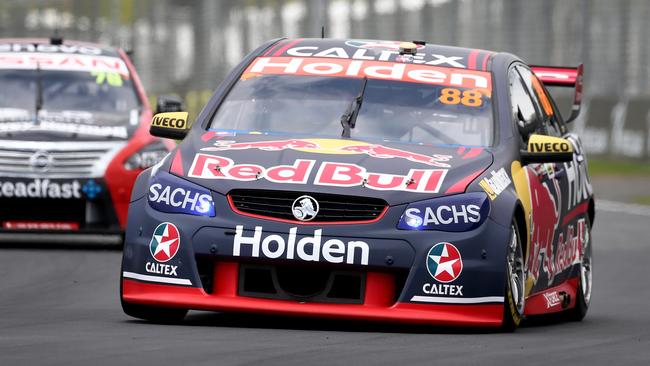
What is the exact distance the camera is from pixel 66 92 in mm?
15875

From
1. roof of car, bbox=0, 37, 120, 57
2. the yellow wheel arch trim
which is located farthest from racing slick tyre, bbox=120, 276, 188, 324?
roof of car, bbox=0, 37, 120, 57

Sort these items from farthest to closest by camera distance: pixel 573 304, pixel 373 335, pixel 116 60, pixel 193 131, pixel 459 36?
1. pixel 459 36
2. pixel 116 60
3. pixel 573 304
4. pixel 193 131
5. pixel 373 335

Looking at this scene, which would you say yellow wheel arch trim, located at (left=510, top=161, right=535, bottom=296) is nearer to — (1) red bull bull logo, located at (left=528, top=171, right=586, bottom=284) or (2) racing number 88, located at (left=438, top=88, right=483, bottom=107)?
(1) red bull bull logo, located at (left=528, top=171, right=586, bottom=284)

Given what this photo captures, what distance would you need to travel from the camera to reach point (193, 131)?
31.9 ft

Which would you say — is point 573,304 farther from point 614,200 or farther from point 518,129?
point 614,200

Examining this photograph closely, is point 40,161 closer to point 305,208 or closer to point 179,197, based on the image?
point 179,197

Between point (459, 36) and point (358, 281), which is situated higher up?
point (358, 281)

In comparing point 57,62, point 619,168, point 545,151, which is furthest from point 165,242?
point 619,168

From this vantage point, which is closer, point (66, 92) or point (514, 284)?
point (514, 284)

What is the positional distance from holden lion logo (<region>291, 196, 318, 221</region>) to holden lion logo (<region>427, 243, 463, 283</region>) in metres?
0.55

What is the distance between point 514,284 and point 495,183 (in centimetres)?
49

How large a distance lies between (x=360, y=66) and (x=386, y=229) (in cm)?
173

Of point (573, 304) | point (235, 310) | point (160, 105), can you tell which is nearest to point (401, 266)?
point (235, 310)

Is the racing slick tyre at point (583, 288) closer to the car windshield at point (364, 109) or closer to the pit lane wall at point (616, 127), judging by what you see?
the car windshield at point (364, 109)
